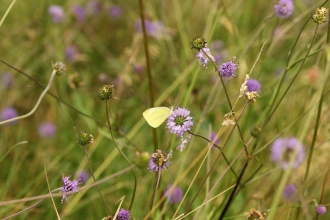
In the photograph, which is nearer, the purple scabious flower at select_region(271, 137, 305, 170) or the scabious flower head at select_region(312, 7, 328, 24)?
the scabious flower head at select_region(312, 7, 328, 24)

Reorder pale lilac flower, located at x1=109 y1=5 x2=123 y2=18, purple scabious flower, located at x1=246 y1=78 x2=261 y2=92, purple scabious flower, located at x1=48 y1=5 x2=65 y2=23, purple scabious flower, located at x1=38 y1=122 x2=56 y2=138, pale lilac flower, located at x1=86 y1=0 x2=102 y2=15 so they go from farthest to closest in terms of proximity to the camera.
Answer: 1. pale lilac flower, located at x1=109 y1=5 x2=123 y2=18
2. pale lilac flower, located at x1=86 y1=0 x2=102 y2=15
3. purple scabious flower, located at x1=48 y1=5 x2=65 y2=23
4. purple scabious flower, located at x1=38 y1=122 x2=56 y2=138
5. purple scabious flower, located at x1=246 y1=78 x2=261 y2=92

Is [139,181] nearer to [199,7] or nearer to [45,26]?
[45,26]

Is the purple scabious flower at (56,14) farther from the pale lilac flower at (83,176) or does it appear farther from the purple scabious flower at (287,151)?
the purple scabious flower at (287,151)

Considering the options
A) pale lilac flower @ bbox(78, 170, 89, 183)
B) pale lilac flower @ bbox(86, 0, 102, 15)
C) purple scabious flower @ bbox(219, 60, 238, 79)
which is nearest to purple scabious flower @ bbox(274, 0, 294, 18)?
purple scabious flower @ bbox(219, 60, 238, 79)

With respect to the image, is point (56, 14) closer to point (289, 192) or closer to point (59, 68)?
point (59, 68)

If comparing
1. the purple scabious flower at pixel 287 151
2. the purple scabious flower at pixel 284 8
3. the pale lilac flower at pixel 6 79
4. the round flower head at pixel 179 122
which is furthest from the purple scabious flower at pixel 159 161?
the pale lilac flower at pixel 6 79

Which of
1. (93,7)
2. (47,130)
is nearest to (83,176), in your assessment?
(47,130)

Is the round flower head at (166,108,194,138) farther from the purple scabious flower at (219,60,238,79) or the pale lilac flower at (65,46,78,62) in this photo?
the pale lilac flower at (65,46,78,62)
